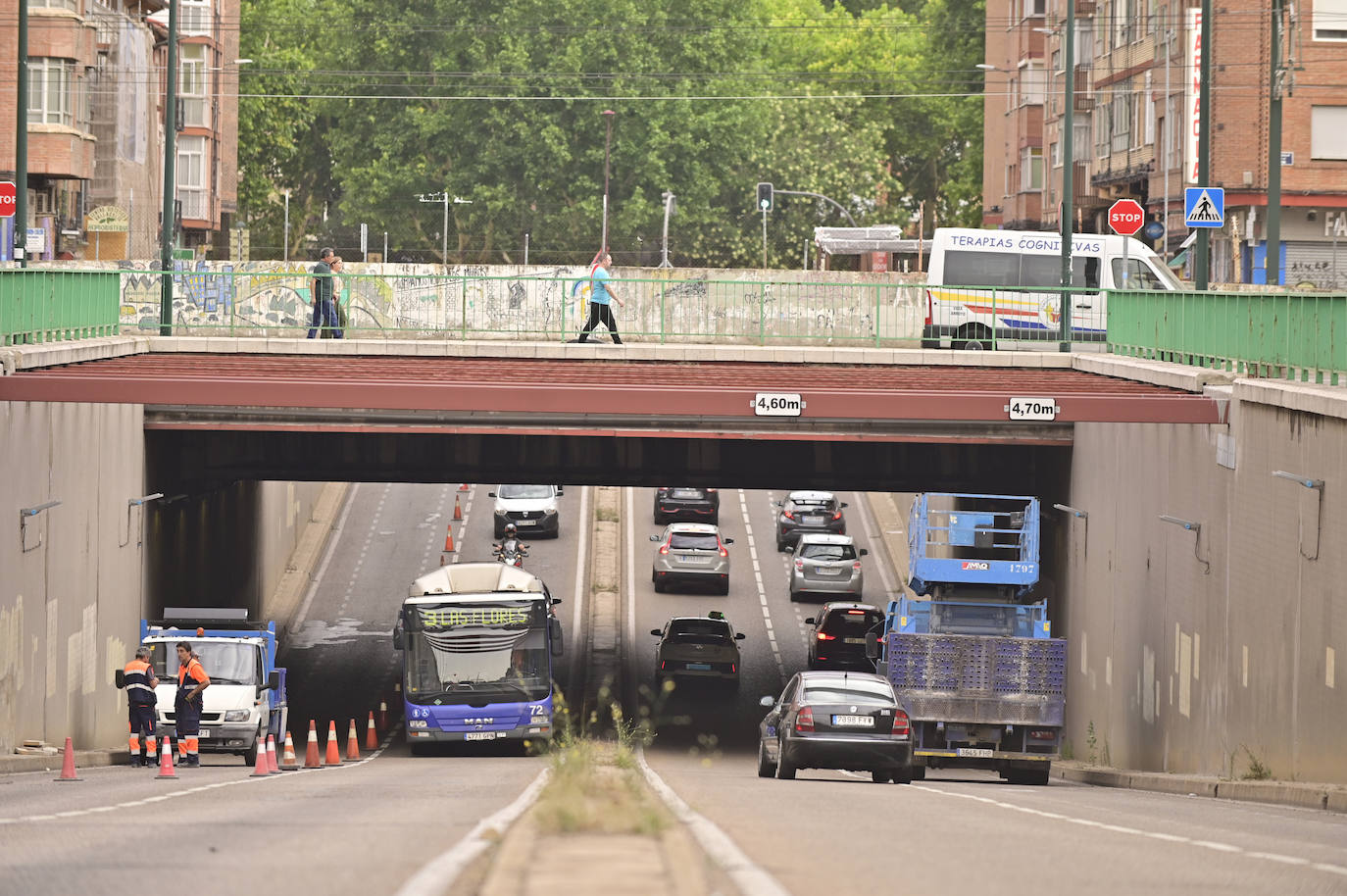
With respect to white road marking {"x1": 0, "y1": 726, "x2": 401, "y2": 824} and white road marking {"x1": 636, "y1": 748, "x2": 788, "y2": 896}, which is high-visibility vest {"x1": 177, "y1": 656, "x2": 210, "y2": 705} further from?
white road marking {"x1": 636, "y1": 748, "x2": 788, "y2": 896}

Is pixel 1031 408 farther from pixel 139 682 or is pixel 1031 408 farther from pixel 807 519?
pixel 807 519

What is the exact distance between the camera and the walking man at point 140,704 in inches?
949

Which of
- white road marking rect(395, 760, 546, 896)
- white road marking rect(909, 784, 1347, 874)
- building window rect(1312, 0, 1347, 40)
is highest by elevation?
building window rect(1312, 0, 1347, 40)

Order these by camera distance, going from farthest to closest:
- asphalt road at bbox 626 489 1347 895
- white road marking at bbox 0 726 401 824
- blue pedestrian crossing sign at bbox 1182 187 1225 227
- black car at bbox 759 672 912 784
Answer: blue pedestrian crossing sign at bbox 1182 187 1225 227 < black car at bbox 759 672 912 784 < white road marking at bbox 0 726 401 824 < asphalt road at bbox 626 489 1347 895

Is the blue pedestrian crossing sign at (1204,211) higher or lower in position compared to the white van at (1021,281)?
higher

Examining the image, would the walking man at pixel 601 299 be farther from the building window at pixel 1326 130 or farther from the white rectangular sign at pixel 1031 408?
the building window at pixel 1326 130

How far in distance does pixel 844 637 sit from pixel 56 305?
18165 millimetres

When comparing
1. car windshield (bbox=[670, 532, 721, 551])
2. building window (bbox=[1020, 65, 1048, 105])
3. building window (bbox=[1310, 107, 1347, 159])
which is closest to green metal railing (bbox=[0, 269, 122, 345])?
car windshield (bbox=[670, 532, 721, 551])

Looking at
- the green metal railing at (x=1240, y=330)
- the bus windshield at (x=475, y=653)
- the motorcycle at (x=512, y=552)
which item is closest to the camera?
the green metal railing at (x=1240, y=330)

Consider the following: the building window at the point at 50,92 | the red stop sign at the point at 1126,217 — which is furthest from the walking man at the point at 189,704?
the building window at the point at 50,92

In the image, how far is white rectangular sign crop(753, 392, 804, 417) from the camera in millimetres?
27172

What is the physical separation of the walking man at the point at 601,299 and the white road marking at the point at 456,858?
21978 mm

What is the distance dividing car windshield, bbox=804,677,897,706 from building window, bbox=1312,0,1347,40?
3767cm

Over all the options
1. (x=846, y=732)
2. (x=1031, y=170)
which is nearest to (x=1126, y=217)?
(x=846, y=732)
